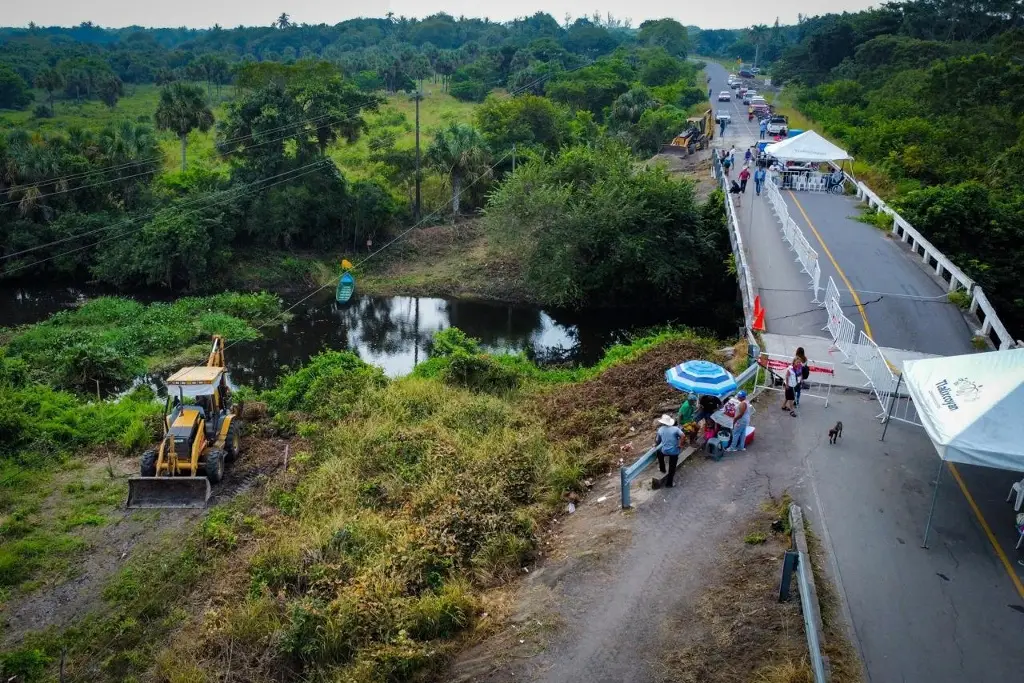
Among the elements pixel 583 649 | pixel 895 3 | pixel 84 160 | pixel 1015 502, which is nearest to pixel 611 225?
pixel 1015 502

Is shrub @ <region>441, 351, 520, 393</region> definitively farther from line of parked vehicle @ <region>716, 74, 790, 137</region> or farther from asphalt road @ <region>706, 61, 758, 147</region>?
line of parked vehicle @ <region>716, 74, 790, 137</region>

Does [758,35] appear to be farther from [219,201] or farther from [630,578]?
[630,578]

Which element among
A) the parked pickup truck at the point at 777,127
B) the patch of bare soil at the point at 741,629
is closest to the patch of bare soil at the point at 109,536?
the patch of bare soil at the point at 741,629

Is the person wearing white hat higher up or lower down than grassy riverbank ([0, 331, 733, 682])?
higher up

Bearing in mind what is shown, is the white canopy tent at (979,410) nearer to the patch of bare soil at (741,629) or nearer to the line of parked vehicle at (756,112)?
the patch of bare soil at (741,629)

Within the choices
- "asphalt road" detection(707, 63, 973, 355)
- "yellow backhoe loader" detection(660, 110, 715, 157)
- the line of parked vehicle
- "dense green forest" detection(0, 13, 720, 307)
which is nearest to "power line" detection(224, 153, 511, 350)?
Answer: "dense green forest" detection(0, 13, 720, 307)

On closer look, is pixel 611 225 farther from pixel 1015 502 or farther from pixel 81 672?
pixel 81 672
